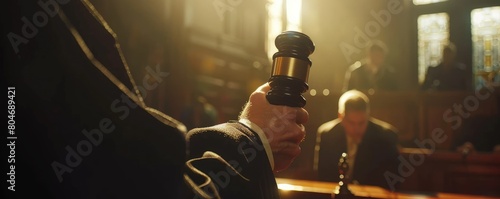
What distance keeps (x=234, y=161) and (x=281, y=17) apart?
35.1 ft

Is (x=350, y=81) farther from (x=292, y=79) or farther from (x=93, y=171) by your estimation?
(x=93, y=171)

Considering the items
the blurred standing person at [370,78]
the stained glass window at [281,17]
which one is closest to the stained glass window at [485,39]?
the blurred standing person at [370,78]

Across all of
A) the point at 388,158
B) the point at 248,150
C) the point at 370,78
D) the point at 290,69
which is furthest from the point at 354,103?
the point at 248,150

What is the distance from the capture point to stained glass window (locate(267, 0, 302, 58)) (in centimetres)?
1073

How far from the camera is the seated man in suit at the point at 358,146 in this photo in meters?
4.41

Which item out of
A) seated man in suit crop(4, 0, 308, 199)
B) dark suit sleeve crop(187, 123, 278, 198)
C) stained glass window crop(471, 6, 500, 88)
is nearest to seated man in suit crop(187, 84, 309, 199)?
dark suit sleeve crop(187, 123, 278, 198)

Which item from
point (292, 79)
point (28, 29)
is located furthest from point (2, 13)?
point (292, 79)

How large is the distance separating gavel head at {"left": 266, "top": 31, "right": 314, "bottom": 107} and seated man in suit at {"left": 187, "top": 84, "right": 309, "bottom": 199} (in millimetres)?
23

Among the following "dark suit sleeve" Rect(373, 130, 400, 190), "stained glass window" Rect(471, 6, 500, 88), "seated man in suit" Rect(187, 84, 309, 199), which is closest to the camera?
"seated man in suit" Rect(187, 84, 309, 199)

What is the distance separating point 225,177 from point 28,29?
0.41m

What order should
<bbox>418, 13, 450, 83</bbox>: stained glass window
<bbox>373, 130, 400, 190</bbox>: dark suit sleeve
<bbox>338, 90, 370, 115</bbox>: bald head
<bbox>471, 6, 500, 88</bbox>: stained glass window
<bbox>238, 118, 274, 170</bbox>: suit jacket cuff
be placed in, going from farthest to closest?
<bbox>418, 13, 450, 83</bbox>: stained glass window
<bbox>471, 6, 500, 88</bbox>: stained glass window
<bbox>373, 130, 400, 190</bbox>: dark suit sleeve
<bbox>338, 90, 370, 115</bbox>: bald head
<bbox>238, 118, 274, 170</bbox>: suit jacket cuff

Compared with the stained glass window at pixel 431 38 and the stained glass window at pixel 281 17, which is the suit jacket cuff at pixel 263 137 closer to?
the stained glass window at pixel 281 17

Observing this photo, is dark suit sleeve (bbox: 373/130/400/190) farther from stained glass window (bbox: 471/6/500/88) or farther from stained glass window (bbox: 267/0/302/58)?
stained glass window (bbox: 267/0/302/58)

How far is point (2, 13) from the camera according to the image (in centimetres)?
59
